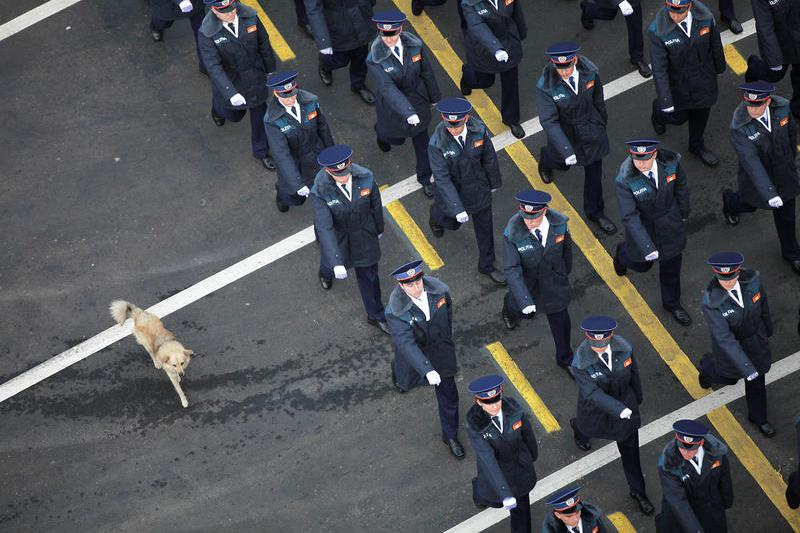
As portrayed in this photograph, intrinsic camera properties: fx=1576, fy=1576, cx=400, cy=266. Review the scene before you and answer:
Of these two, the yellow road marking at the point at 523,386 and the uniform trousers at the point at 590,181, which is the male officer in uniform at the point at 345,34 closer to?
the uniform trousers at the point at 590,181

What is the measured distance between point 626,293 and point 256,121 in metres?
5.15

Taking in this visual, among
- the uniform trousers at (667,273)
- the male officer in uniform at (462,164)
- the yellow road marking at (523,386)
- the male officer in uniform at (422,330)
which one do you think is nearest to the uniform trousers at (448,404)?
the male officer in uniform at (422,330)

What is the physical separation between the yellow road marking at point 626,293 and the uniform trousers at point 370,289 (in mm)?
2633

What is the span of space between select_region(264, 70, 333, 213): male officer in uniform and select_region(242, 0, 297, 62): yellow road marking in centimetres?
247

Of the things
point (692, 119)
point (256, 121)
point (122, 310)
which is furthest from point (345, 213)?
point (692, 119)

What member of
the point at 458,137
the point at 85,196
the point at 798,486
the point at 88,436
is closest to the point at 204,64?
the point at 85,196

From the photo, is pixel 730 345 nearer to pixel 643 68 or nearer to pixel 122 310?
pixel 643 68

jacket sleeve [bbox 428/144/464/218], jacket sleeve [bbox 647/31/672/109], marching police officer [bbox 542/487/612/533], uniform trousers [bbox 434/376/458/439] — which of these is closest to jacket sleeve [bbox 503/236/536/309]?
jacket sleeve [bbox 428/144/464/218]

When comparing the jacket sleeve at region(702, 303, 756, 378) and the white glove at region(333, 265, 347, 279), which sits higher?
the jacket sleeve at region(702, 303, 756, 378)

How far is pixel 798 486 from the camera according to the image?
16.4 meters

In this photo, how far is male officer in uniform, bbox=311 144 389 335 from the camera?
58.4 feet

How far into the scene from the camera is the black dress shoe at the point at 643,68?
20750 mm

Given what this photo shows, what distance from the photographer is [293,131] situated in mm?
18672

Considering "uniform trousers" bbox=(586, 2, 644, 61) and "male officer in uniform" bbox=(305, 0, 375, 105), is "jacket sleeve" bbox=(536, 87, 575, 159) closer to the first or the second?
"uniform trousers" bbox=(586, 2, 644, 61)
